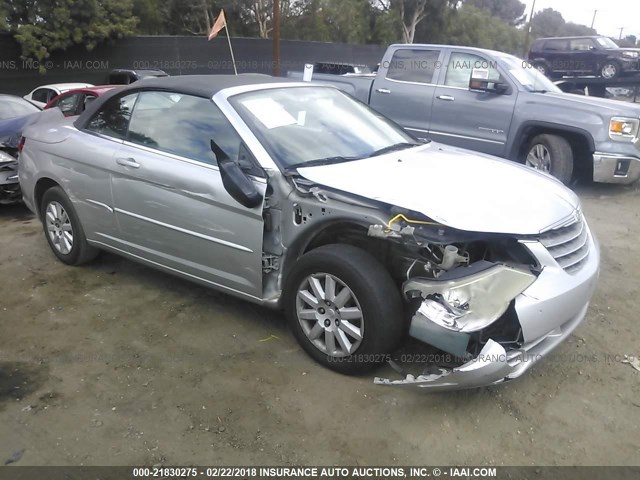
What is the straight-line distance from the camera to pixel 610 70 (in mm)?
18250

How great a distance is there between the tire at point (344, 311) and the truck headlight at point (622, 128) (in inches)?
200

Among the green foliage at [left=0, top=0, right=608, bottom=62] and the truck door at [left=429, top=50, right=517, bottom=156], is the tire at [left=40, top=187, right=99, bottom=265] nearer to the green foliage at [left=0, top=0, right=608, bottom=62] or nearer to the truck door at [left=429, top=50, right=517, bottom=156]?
the truck door at [left=429, top=50, right=517, bottom=156]

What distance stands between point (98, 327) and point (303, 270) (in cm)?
164

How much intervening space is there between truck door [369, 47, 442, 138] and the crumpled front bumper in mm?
5215

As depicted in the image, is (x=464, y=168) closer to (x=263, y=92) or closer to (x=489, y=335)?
(x=489, y=335)

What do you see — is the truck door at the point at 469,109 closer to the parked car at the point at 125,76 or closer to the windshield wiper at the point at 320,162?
the windshield wiper at the point at 320,162

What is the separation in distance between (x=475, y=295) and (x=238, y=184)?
145 cm

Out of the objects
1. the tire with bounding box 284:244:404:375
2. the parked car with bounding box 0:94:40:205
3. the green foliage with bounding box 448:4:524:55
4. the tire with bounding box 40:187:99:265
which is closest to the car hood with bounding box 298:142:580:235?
the tire with bounding box 284:244:404:375

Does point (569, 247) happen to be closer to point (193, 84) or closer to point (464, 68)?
point (193, 84)

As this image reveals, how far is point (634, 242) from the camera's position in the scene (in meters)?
5.54

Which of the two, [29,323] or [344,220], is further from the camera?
[29,323]

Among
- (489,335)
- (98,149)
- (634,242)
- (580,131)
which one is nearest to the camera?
(489,335)

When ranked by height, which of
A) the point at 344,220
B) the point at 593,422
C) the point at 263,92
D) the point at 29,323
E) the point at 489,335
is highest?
the point at 263,92

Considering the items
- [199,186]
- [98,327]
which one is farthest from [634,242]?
[98,327]
